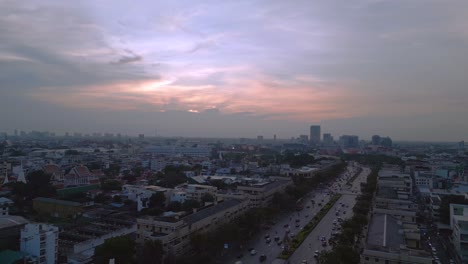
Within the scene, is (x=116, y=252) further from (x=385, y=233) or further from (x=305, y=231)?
(x=305, y=231)

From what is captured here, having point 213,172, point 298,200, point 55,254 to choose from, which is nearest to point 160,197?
point 55,254

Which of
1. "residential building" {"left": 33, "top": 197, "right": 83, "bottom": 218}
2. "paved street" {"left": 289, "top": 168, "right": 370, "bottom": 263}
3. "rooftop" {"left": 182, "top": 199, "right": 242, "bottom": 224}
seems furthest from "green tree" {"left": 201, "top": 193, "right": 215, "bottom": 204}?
"residential building" {"left": 33, "top": 197, "right": 83, "bottom": 218}

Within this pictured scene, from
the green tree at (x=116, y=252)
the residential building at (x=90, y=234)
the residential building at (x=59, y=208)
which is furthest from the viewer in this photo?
the residential building at (x=59, y=208)

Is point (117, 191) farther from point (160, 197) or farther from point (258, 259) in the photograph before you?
point (258, 259)

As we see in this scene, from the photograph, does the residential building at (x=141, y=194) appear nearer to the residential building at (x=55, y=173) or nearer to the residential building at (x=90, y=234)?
the residential building at (x=90, y=234)

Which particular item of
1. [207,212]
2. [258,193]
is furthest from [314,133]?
[207,212]

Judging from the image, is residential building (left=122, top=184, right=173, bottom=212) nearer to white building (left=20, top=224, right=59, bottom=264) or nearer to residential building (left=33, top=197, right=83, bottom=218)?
residential building (left=33, top=197, right=83, bottom=218)

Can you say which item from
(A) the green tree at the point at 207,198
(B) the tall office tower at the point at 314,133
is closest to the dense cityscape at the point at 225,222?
(A) the green tree at the point at 207,198

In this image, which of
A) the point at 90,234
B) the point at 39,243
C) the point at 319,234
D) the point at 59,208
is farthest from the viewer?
the point at 59,208

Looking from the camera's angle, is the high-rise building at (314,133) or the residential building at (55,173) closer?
the residential building at (55,173)
